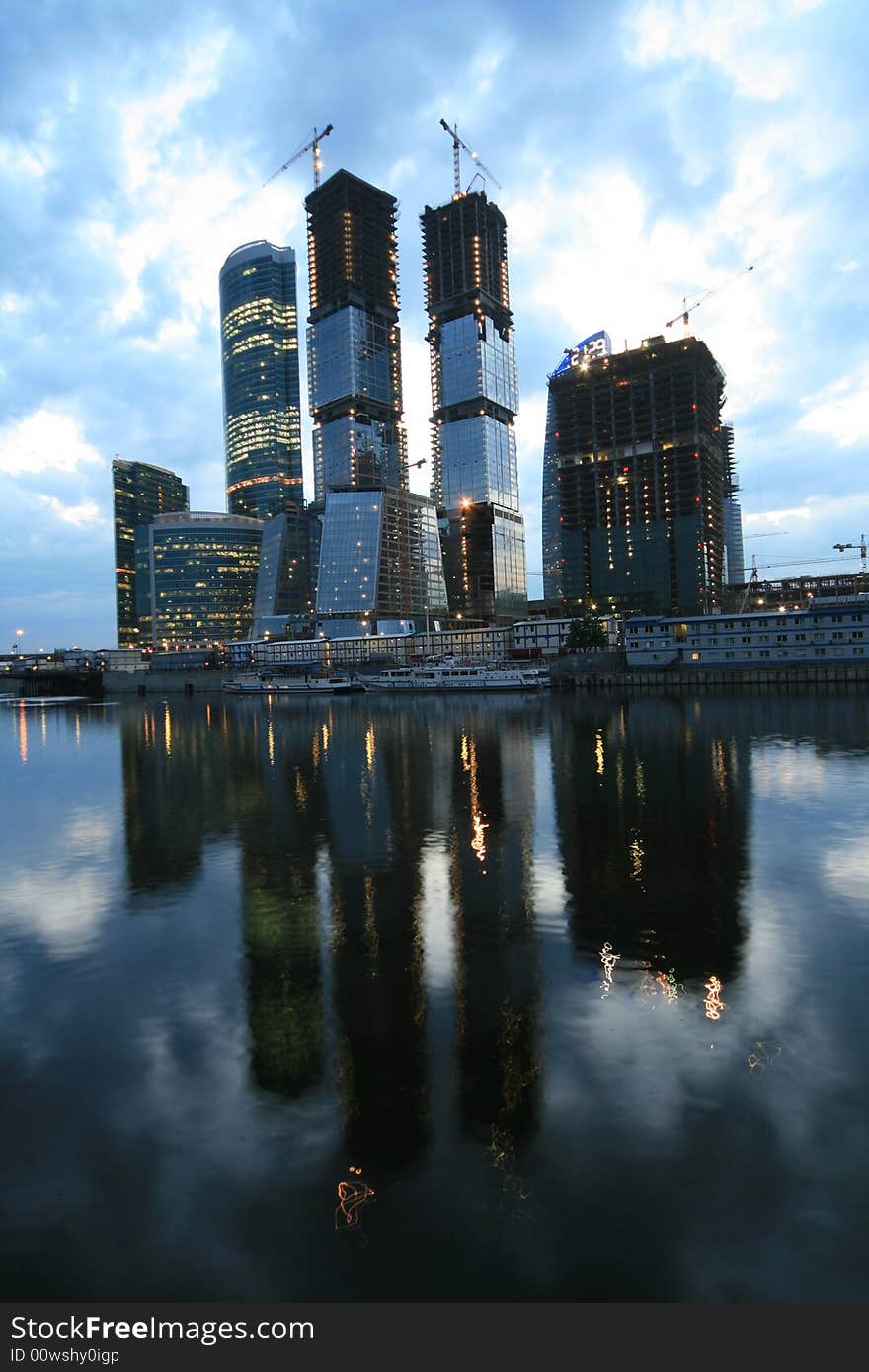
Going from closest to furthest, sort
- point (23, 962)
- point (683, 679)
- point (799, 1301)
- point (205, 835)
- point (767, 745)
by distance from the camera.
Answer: point (799, 1301), point (23, 962), point (205, 835), point (767, 745), point (683, 679)

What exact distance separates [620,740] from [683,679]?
8025cm

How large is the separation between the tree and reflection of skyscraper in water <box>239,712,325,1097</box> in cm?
12334

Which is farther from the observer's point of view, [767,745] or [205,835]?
[767,745]

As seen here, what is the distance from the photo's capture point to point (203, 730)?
269 ft

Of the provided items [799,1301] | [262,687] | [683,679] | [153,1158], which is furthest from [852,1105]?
[262,687]

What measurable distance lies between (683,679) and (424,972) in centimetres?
12415

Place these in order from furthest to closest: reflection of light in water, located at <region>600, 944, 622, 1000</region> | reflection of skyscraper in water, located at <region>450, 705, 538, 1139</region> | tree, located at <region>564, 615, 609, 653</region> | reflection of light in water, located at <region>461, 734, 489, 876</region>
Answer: tree, located at <region>564, 615, 609, 653</region>
reflection of light in water, located at <region>461, 734, 489, 876</region>
reflection of light in water, located at <region>600, 944, 622, 1000</region>
reflection of skyscraper in water, located at <region>450, 705, 538, 1139</region>

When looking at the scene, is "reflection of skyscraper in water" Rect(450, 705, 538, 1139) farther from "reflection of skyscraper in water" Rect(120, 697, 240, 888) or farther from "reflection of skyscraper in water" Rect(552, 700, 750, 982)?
"reflection of skyscraper in water" Rect(120, 697, 240, 888)

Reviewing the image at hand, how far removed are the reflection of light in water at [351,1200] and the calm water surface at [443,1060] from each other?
0.12 ft

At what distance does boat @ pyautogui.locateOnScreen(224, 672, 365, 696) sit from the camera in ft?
515

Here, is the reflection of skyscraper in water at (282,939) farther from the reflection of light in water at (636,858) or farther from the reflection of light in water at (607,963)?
the reflection of light in water at (636,858)

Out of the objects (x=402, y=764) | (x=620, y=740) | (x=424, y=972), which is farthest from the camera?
(x=620, y=740)

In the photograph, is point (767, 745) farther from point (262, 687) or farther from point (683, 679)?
point (262, 687)

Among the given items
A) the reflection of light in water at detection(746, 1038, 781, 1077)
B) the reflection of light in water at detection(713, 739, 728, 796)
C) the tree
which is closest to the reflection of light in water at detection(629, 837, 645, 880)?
the reflection of light in water at detection(746, 1038, 781, 1077)
